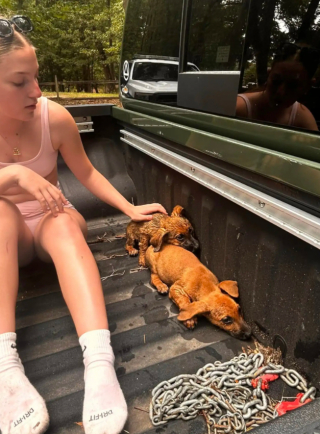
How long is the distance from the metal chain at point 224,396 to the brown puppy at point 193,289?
212 mm

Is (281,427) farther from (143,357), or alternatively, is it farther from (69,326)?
(69,326)

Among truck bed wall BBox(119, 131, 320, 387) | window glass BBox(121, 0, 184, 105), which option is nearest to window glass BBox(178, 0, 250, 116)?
window glass BBox(121, 0, 184, 105)

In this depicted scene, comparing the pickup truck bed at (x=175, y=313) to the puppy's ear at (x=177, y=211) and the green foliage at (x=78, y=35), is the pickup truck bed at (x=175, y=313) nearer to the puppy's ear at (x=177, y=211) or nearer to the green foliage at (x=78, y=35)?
the puppy's ear at (x=177, y=211)

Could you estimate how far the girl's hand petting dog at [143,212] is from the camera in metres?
2.18

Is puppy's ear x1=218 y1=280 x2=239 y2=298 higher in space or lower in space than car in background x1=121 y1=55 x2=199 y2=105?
lower

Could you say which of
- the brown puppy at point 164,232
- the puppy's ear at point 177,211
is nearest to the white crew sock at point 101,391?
the brown puppy at point 164,232

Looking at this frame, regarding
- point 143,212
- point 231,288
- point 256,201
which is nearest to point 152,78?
point 143,212

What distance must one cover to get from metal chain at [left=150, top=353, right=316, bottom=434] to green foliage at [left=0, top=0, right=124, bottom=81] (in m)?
14.0

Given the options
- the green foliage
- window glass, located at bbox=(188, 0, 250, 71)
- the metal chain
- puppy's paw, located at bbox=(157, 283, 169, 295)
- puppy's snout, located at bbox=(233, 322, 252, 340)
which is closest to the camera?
the metal chain

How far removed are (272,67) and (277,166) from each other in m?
0.44

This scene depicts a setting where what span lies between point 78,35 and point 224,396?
1582 cm

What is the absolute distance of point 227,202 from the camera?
68.1 inches

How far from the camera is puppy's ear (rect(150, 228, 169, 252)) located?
2.14m

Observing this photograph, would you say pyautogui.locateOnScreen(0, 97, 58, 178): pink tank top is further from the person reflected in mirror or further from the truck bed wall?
the person reflected in mirror
